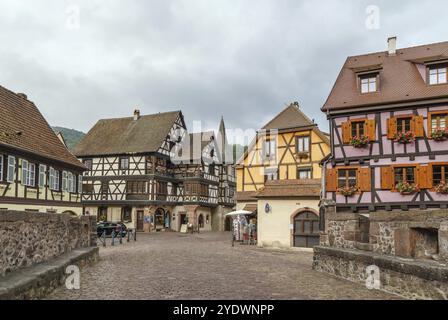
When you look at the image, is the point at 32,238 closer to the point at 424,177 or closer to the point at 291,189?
the point at 424,177

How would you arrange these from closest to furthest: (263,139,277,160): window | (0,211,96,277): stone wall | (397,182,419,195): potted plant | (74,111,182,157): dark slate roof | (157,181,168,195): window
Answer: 1. (0,211,96,277): stone wall
2. (397,182,419,195): potted plant
3. (263,139,277,160): window
4. (157,181,168,195): window
5. (74,111,182,157): dark slate roof

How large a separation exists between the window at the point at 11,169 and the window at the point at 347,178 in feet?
52.6

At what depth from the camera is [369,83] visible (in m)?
20.3

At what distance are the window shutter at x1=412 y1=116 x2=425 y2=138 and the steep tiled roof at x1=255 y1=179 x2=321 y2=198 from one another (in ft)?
20.0

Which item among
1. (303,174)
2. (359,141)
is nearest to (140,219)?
(303,174)

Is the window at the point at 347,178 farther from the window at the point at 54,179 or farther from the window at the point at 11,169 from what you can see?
the window at the point at 54,179

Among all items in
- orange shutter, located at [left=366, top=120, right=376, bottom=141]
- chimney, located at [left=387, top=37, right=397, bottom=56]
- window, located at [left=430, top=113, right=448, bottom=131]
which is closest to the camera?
window, located at [left=430, top=113, right=448, bottom=131]

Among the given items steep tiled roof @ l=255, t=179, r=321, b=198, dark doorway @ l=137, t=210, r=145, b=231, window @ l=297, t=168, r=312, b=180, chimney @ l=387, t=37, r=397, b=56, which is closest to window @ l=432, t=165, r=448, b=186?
steep tiled roof @ l=255, t=179, r=321, b=198

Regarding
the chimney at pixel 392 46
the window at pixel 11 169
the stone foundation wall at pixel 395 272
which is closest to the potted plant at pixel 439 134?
the chimney at pixel 392 46

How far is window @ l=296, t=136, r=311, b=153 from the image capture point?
90.3 feet

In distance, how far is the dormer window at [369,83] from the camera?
66.1 ft

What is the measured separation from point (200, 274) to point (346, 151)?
395 inches

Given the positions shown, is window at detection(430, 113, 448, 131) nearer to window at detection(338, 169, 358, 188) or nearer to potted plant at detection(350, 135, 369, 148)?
→ potted plant at detection(350, 135, 369, 148)
